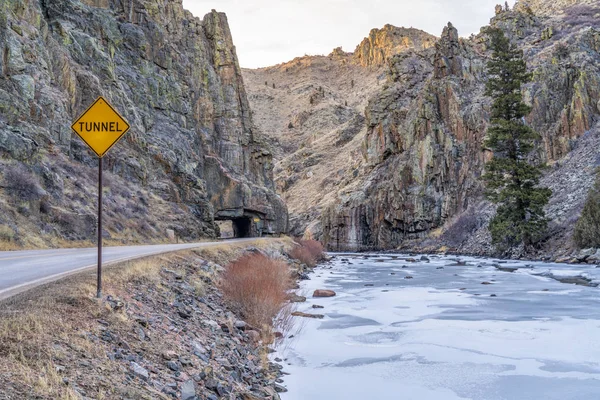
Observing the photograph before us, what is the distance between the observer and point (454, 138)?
7125 cm

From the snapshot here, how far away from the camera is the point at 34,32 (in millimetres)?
33312

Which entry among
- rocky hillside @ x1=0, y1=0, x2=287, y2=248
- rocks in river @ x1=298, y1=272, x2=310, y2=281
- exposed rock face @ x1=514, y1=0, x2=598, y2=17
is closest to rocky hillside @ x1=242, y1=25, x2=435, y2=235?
rocky hillside @ x1=0, y1=0, x2=287, y2=248

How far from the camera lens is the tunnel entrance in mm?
68500

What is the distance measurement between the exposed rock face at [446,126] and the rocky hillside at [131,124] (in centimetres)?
1754

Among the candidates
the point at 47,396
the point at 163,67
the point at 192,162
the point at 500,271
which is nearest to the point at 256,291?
the point at 47,396

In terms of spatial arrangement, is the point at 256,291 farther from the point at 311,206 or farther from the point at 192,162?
the point at 311,206

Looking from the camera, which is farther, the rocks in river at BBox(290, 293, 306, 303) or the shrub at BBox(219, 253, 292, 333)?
the rocks in river at BBox(290, 293, 306, 303)

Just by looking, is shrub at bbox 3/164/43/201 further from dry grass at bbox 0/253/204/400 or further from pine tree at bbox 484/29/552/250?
pine tree at bbox 484/29/552/250

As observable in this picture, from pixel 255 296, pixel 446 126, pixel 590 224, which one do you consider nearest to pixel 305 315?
pixel 255 296

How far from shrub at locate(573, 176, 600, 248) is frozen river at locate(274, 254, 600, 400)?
476 inches

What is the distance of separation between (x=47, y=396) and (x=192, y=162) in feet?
164

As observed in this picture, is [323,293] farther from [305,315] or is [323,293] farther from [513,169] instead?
[513,169]

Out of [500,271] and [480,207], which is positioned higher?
[480,207]

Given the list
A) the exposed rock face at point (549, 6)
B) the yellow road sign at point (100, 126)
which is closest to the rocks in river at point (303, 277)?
the yellow road sign at point (100, 126)
